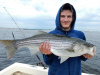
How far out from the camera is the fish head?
9.39 feet

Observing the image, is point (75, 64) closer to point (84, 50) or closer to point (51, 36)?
point (84, 50)

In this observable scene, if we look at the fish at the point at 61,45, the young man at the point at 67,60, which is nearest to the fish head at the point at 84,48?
the fish at the point at 61,45

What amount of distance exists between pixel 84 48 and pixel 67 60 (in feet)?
2.05

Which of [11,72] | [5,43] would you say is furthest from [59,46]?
[11,72]

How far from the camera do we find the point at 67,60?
9.65 ft

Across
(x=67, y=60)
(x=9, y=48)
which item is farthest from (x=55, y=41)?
(x=9, y=48)

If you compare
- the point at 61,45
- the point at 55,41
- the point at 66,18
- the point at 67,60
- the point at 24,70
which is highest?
the point at 66,18

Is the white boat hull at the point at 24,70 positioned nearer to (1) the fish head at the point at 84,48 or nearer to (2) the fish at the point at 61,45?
(2) the fish at the point at 61,45

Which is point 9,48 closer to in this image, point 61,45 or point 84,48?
point 61,45

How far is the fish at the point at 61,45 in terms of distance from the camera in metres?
2.87

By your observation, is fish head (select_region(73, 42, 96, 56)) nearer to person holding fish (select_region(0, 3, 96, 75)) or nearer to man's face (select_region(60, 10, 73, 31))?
person holding fish (select_region(0, 3, 96, 75))

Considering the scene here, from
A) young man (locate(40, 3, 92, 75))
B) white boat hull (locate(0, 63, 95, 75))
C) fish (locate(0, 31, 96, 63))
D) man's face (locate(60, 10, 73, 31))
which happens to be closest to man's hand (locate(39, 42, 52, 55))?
young man (locate(40, 3, 92, 75))

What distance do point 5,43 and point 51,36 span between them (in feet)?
4.79

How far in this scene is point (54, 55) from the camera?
3174mm
